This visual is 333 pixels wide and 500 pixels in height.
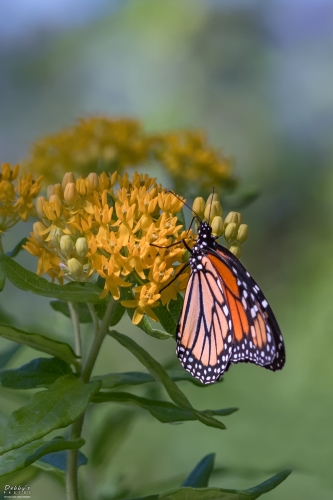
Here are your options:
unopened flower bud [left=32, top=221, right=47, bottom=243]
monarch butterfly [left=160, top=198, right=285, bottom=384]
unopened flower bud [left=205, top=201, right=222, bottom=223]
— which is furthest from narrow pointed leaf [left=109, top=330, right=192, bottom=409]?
unopened flower bud [left=205, top=201, right=222, bottom=223]

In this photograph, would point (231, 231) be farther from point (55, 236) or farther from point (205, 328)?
point (55, 236)

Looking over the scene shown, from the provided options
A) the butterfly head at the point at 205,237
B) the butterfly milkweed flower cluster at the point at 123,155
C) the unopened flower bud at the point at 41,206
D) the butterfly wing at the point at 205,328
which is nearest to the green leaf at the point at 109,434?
the butterfly wing at the point at 205,328

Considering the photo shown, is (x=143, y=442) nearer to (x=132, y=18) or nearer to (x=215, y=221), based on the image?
(x=215, y=221)

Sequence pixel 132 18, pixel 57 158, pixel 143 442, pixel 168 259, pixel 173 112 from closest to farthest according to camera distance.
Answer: pixel 168 259 < pixel 57 158 < pixel 143 442 < pixel 173 112 < pixel 132 18

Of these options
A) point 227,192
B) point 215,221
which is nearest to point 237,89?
point 227,192

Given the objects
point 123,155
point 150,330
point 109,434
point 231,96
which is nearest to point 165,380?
point 150,330

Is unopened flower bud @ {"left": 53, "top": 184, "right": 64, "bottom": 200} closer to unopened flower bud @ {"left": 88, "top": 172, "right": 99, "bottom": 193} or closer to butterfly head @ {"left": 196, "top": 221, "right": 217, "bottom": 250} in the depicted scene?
unopened flower bud @ {"left": 88, "top": 172, "right": 99, "bottom": 193}
